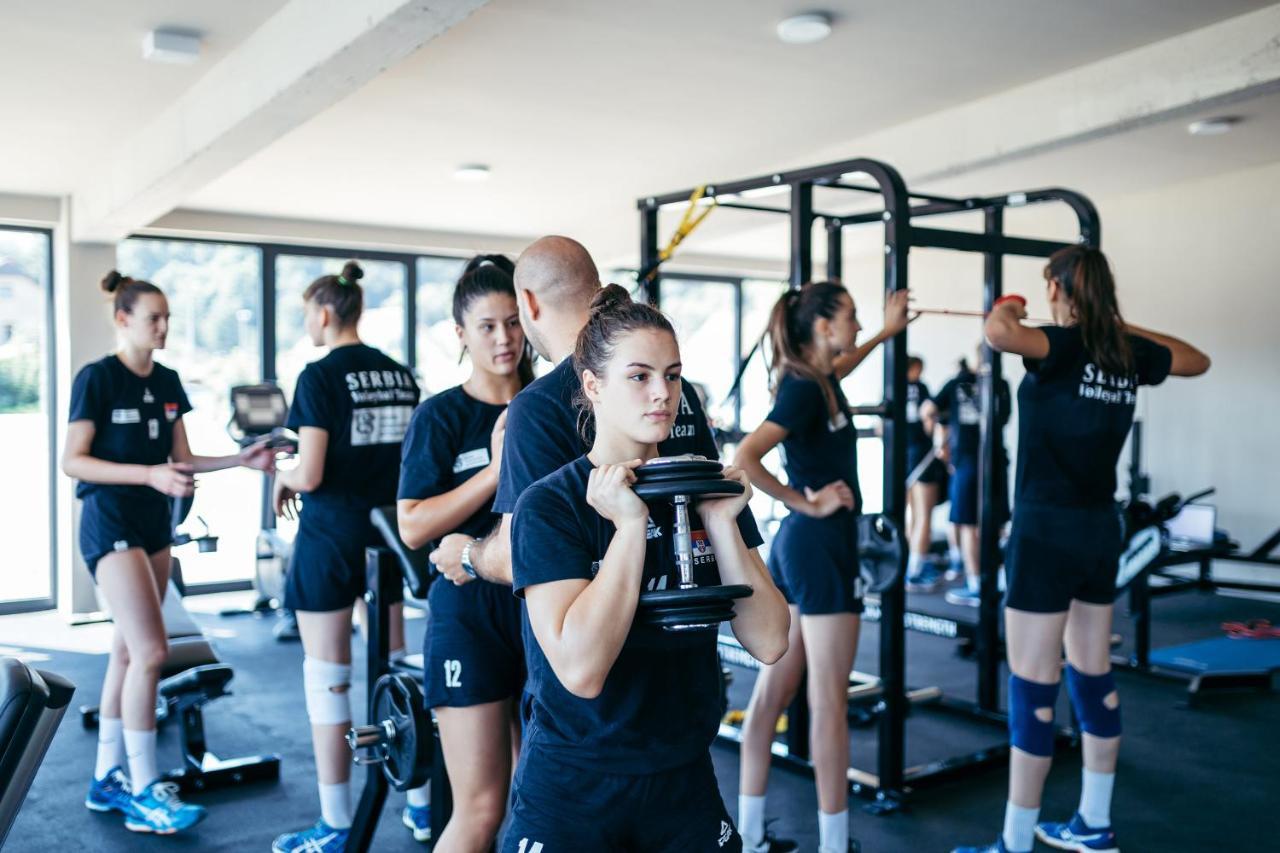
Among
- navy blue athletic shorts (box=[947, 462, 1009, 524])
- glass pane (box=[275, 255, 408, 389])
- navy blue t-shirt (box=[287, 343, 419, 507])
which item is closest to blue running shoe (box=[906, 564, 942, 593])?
navy blue athletic shorts (box=[947, 462, 1009, 524])

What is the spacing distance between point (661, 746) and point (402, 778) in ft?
4.06

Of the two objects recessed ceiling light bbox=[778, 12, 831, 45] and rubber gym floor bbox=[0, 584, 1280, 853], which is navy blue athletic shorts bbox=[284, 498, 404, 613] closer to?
rubber gym floor bbox=[0, 584, 1280, 853]

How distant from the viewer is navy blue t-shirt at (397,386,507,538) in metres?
2.23

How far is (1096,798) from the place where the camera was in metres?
3.05

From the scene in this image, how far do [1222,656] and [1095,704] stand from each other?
9.73 ft

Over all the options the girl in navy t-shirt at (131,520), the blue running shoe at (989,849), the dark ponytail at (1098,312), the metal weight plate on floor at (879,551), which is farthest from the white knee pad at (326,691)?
the dark ponytail at (1098,312)

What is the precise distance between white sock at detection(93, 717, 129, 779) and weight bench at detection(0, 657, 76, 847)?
2.46m

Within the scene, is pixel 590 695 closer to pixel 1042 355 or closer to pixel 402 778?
pixel 402 778

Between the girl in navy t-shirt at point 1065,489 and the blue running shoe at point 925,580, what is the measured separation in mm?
4472

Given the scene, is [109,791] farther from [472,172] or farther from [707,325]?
[707,325]

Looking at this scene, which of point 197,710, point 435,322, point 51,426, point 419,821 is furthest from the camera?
point 435,322

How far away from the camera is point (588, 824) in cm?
140

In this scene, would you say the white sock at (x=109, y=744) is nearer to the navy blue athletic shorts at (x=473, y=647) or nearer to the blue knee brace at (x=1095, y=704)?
the navy blue athletic shorts at (x=473, y=647)

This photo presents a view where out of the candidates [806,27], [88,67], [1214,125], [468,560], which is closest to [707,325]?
[1214,125]
